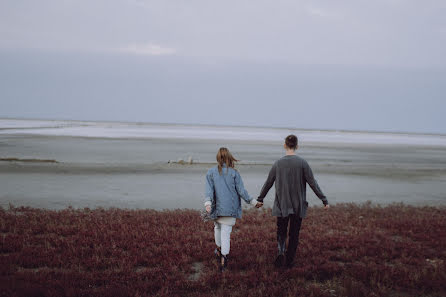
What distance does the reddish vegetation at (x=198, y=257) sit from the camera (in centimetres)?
595

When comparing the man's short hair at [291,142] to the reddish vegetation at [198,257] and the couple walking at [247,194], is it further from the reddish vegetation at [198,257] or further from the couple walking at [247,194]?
the reddish vegetation at [198,257]

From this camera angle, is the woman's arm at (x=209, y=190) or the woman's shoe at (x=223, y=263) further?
the woman's shoe at (x=223, y=263)

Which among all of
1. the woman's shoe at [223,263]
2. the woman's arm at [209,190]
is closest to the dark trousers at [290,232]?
the woman's shoe at [223,263]

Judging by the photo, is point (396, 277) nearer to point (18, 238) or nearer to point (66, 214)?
point (18, 238)

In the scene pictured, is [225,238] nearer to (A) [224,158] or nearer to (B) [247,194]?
(B) [247,194]

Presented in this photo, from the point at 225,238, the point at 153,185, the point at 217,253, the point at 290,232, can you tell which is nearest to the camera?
the point at 225,238

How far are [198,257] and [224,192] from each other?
186 centimetres

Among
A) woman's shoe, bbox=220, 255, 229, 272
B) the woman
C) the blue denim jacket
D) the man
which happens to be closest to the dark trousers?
the man

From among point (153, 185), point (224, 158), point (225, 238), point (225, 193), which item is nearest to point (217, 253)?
point (225, 238)

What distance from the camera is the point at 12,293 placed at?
532cm

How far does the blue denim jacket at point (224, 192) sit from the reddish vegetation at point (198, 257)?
114 cm

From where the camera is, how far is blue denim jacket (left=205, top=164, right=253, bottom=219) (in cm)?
656

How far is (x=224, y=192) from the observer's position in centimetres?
659

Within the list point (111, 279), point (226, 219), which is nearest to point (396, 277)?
point (226, 219)
